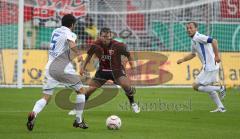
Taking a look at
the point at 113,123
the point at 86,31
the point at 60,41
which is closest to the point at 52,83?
the point at 60,41

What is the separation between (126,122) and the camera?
15.9 meters

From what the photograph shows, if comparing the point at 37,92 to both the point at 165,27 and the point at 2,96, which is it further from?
the point at 165,27

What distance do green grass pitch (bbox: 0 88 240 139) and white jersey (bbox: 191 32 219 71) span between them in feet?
4.32

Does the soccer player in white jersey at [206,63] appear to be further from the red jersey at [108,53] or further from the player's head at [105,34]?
the player's head at [105,34]

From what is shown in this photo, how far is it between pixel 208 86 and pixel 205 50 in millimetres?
1021

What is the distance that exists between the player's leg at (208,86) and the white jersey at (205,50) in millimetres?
→ 207

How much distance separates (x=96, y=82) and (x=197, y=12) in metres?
15.8

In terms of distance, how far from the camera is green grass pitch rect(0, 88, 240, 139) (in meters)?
13.3

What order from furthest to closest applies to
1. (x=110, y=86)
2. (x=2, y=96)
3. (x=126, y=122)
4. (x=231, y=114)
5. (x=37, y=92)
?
(x=110, y=86) < (x=37, y=92) < (x=2, y=96) < (x=231, y=114) < (x=126, y=122)

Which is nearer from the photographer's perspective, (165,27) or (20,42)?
(20,42)

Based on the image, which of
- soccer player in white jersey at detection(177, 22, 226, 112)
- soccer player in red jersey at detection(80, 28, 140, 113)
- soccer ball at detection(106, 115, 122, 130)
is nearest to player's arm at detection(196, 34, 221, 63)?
soccer player in white jersey at detection(177, 22, 226, 112)

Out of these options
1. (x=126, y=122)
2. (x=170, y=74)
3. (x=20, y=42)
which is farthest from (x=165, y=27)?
(x=126, y=122)

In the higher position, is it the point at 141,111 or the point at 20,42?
the point at 20,42

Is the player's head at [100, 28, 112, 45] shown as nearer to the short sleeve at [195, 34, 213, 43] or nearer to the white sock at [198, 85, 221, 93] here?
the short sleeve at [195, 34, 213, 43]
